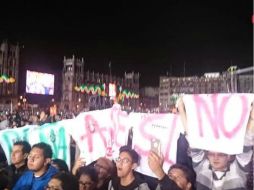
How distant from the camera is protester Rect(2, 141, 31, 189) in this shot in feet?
15.5

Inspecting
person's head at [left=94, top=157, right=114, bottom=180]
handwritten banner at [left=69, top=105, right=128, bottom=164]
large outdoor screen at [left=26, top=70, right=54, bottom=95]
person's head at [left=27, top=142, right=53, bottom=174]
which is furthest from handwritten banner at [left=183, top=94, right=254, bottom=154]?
large outdoor screen at [left=26, top=70, right=54, bottom=95]

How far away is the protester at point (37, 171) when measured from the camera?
434 cm

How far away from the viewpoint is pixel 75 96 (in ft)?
211

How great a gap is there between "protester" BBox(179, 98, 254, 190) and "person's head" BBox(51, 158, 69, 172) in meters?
1.73

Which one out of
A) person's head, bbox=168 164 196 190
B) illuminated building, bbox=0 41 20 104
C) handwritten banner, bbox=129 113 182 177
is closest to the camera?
person's head, bbox=168 164 196 190

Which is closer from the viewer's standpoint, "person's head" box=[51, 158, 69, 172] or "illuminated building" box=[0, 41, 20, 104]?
"person's head" box=[51, 158, 69, 172]

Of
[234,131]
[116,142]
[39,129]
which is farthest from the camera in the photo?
[39,129]

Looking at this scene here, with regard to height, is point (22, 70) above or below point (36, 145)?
above

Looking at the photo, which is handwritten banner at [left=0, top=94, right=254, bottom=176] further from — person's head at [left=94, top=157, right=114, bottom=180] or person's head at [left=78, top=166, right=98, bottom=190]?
person's head at [left=78, top=166, right=98, bottom=190]

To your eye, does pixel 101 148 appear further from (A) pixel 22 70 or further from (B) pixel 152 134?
(A) pixel 22 70

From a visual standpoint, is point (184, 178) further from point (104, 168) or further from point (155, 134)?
point (104, 168)

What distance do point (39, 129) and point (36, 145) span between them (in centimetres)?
30

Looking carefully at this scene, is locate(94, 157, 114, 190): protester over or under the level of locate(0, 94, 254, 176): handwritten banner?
under

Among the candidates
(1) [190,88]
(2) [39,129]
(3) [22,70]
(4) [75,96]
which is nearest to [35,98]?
(3) [22,70]
